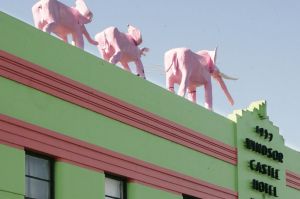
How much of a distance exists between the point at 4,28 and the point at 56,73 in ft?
5.60

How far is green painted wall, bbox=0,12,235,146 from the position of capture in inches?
773

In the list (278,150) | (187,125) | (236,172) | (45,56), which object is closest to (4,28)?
(45,56)

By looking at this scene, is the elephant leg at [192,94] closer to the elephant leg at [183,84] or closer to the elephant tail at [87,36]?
the elephant leg at [183,84]

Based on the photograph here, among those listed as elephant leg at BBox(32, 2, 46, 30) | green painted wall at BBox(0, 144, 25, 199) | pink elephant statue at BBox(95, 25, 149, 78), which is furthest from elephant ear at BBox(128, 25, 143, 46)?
green painted wall at BBox(0, 144, 25, 199)

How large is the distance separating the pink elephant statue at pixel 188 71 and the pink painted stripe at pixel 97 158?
9.05 feet

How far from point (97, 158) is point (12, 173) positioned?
2.84m

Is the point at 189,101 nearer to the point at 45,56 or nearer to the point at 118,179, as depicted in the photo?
the point at 118,179

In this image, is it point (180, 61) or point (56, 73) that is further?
point (180, 61)

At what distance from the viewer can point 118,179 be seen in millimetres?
21969

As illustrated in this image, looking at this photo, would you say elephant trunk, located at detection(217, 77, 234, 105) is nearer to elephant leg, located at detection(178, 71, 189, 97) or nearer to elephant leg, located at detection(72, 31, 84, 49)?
elephant leg, located at detection(178, 71, 189, 97)

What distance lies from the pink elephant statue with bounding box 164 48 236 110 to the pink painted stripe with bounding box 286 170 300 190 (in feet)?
12.8

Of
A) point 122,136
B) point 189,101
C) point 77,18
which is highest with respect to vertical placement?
point 77,18

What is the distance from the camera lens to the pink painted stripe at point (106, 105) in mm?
19422

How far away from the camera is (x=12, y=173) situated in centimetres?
1883
